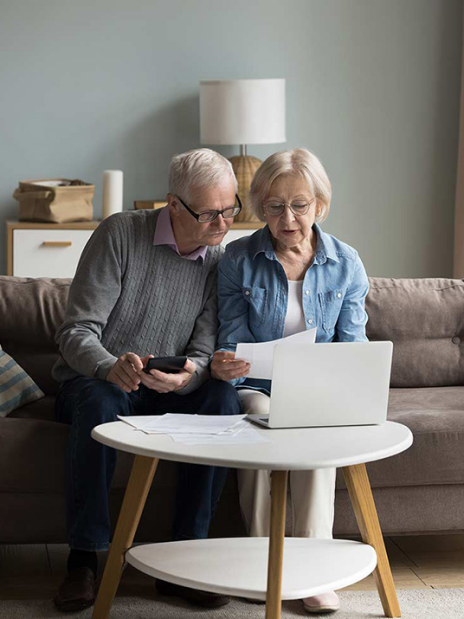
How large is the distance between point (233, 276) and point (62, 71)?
8.59 ft

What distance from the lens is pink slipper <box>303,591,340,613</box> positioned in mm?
2328

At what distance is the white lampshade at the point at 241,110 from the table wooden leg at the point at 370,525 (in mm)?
2711

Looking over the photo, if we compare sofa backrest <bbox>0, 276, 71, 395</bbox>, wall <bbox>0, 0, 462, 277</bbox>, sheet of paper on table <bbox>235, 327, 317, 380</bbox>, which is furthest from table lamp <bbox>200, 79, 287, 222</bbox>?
sheet of paper on table <bbox>235, 327, 317, 380</bbox>

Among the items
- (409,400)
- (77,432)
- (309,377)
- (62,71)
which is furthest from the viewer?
(62,71)

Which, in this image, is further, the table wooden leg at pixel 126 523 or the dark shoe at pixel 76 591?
the dark shoe at pixel 76 591

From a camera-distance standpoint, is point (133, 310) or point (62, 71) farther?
point (62, 71)

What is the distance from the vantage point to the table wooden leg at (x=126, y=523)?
2137 millimetres

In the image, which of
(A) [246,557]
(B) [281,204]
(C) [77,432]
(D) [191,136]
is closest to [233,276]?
(B) [281,204]

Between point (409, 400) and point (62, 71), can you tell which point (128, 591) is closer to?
point (409, 400)

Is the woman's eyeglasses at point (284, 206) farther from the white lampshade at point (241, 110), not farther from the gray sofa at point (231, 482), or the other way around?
the white lampshade at point (241, 110)

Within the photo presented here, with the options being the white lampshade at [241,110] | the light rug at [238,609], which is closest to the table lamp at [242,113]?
the white lampshade at [241,110]

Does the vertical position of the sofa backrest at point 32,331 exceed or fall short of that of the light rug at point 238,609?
it exceeds it

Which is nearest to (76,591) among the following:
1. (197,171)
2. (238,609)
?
(238,609)

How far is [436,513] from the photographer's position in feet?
8.37
